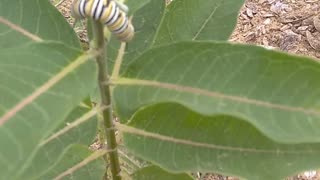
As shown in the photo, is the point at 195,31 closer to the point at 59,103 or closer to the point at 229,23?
the point at 229,23

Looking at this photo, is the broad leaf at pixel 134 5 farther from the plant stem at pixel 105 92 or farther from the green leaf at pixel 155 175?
the green leaf at pixel 155 175

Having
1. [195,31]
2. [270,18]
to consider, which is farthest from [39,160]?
[270,18]

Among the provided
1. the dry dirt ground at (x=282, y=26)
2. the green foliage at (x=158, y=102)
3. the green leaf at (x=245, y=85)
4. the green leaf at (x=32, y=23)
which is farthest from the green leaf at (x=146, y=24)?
the dry dirt ground at (x=282, y=26)

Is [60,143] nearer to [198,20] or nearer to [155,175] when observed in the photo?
[155,175]

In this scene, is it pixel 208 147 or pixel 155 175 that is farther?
pixel 155 175

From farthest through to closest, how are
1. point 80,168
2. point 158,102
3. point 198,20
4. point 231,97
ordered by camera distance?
point 198,20 → point 80,168 → point 158,102 → point 231,97

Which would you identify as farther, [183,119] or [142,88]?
[183,119]

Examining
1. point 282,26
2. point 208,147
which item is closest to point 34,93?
point 208,147
